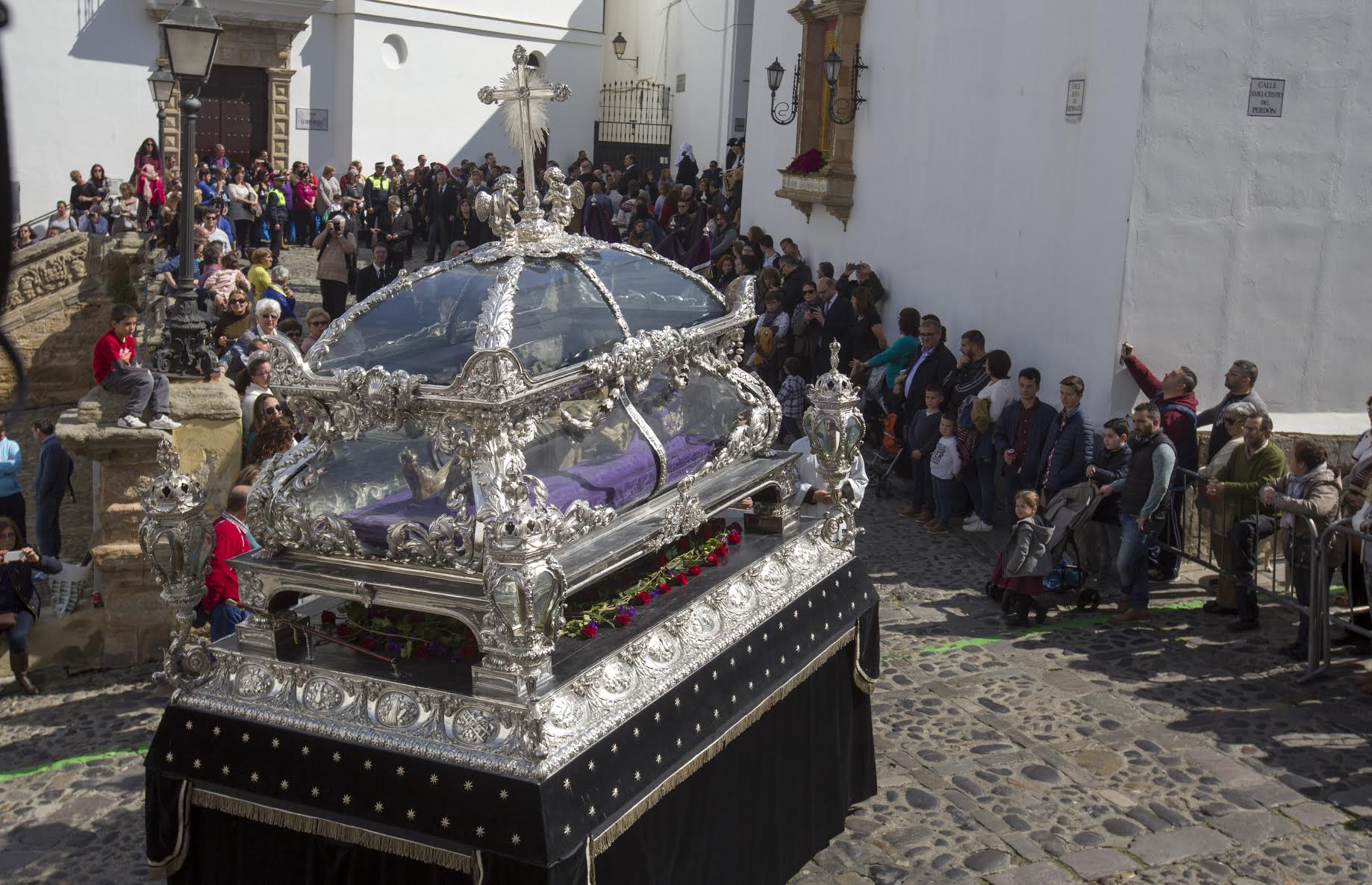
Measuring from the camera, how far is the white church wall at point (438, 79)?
2889 centimetres

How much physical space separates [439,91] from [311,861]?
2686cm

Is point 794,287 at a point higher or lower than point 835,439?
higher

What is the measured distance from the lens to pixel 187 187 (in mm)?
10133

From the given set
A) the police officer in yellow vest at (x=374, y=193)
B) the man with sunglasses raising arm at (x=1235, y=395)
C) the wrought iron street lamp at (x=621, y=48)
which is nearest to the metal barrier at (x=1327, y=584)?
the man with sunglasses raising arm at (x=1235, y=395)

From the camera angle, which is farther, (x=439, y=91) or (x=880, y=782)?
(x=439, y=91)

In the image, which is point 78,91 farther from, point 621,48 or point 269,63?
point 621,48

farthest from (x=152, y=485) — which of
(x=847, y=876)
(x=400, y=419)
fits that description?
(x=847, y=876)

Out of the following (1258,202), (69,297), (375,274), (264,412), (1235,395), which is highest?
(1258,202)

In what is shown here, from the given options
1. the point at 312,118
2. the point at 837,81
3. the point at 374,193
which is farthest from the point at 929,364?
the point at 312,118

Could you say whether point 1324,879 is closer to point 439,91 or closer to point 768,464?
point 768,464

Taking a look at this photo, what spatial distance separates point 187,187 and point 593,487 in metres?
6.09

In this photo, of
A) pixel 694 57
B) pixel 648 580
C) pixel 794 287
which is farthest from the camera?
pixel 694 57

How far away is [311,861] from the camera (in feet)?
15.7

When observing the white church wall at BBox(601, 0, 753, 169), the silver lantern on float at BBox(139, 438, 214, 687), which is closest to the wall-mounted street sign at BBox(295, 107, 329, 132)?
the white church wall at BBox(601, 0, 753, 169)
